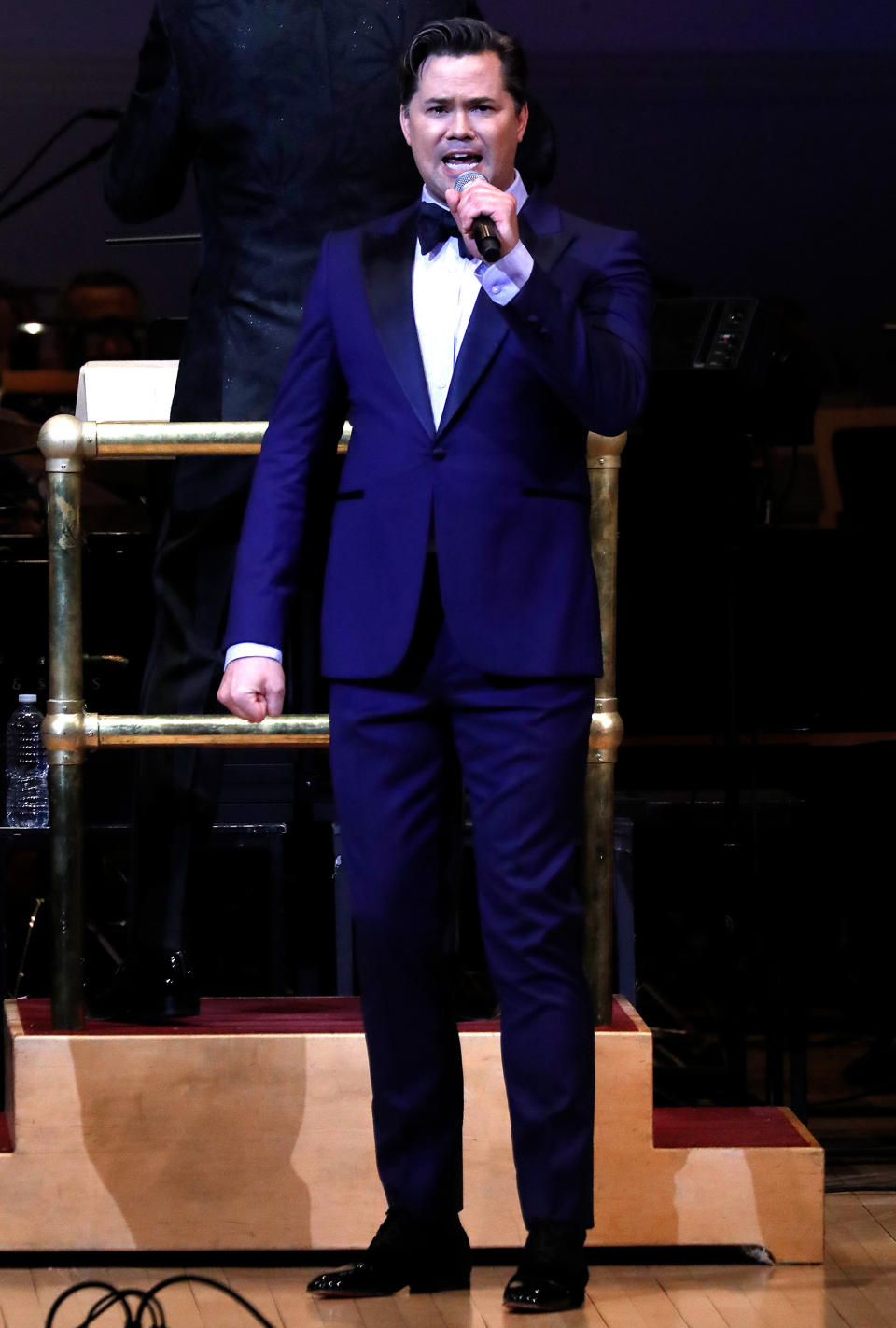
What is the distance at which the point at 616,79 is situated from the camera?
4766 millimetres

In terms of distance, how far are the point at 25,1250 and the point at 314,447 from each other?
100 cm

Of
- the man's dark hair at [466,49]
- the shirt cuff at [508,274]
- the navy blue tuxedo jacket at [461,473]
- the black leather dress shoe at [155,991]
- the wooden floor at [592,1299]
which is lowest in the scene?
the wooden floor at [592,1299]

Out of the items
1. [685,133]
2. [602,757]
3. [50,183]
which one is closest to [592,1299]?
[602,757]

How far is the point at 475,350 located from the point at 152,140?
710mm

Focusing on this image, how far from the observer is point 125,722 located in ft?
7.94

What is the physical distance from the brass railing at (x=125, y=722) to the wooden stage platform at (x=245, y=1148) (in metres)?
0.09

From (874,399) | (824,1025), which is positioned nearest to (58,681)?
(824,1025)

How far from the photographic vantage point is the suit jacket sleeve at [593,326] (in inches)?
79.2

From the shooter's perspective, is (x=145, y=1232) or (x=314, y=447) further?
(x=145, y=1232)

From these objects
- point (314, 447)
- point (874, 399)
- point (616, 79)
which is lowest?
point (314, 447)

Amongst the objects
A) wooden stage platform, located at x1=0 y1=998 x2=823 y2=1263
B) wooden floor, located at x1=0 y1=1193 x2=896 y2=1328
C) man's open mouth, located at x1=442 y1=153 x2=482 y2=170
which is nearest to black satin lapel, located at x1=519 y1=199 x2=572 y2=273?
man's open mouth, located at x1=442 y1=153 x2=482 y2=170

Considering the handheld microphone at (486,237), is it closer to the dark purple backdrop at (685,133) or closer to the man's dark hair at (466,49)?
the man's dark hair at (466,49)

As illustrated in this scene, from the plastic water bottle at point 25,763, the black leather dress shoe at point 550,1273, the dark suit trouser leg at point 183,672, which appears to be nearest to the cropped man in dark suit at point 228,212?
the dark suit trouser leg at point 183,672

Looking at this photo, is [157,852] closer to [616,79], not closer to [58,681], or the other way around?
[58,681]
